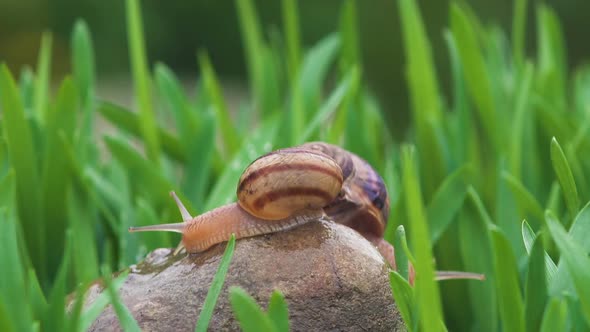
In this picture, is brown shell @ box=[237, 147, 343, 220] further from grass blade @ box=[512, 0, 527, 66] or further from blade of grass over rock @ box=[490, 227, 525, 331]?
grass blade @ box=[512, 0, 527, 66]

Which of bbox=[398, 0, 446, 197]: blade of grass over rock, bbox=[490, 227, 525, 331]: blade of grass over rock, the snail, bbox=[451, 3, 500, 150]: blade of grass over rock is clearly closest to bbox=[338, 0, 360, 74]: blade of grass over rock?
bbox=[398, 0, 446, 197]: blade of grass over rock

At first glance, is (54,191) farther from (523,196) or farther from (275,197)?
(523,196)

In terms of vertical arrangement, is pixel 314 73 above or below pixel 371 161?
above

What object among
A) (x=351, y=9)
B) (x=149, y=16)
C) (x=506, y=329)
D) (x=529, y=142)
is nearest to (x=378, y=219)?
(x=506, y=329)

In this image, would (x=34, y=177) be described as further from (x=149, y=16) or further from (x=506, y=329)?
A: (x=149, y=16)

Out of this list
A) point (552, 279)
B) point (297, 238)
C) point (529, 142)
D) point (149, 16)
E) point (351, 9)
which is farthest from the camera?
point (149, 16)

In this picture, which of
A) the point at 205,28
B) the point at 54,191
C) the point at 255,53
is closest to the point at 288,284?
the point at 54,191
